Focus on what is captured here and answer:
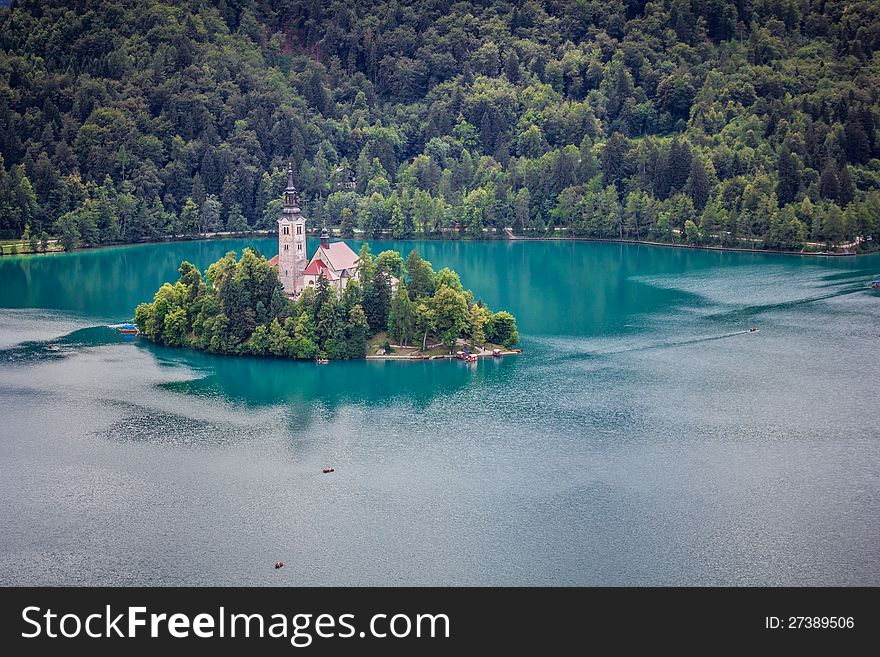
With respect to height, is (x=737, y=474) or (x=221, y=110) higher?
(x=221, y=110)

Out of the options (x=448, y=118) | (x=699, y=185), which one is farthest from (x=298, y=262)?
(x=448, y=118)

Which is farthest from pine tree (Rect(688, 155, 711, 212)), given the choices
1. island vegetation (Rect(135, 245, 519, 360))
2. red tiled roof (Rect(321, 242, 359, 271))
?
island vegetation (Rect(135, 245, 519, 360))

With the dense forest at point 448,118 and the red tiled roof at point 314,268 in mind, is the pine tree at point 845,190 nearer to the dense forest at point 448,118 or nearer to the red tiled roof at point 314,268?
the dense forest at point 448,118

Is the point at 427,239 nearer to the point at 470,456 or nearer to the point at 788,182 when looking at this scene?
the point at 788,182

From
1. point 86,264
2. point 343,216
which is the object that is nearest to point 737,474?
point 86,264
